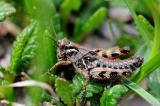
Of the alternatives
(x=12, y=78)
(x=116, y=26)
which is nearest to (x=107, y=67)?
(x=12, y=78)

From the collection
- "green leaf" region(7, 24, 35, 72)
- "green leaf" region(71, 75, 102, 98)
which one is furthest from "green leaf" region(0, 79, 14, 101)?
"green leaf" region(71, 75, 102, 98)

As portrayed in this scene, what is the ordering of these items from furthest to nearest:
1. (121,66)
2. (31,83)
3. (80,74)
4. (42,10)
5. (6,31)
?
1. (6,31)
2. (80,74)
3. (121,66)
4. (31,83)
5. (42,10)

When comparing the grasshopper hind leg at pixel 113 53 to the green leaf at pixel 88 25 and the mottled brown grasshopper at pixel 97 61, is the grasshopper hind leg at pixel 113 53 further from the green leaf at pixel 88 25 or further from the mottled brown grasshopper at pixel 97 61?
the green leaf at pixel 88 25

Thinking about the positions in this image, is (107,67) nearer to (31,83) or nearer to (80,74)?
(80,74)

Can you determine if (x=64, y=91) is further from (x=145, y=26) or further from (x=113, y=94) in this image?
(x=145, y=26)

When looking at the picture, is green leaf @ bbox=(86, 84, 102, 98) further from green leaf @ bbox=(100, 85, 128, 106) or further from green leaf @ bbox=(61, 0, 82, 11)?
green leaf @ bbox=(61, 0, 82, 11)

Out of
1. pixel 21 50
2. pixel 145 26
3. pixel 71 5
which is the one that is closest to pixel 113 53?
pixel 145 26

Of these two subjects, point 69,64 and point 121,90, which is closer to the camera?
point 121,90

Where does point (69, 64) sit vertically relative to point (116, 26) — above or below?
below
